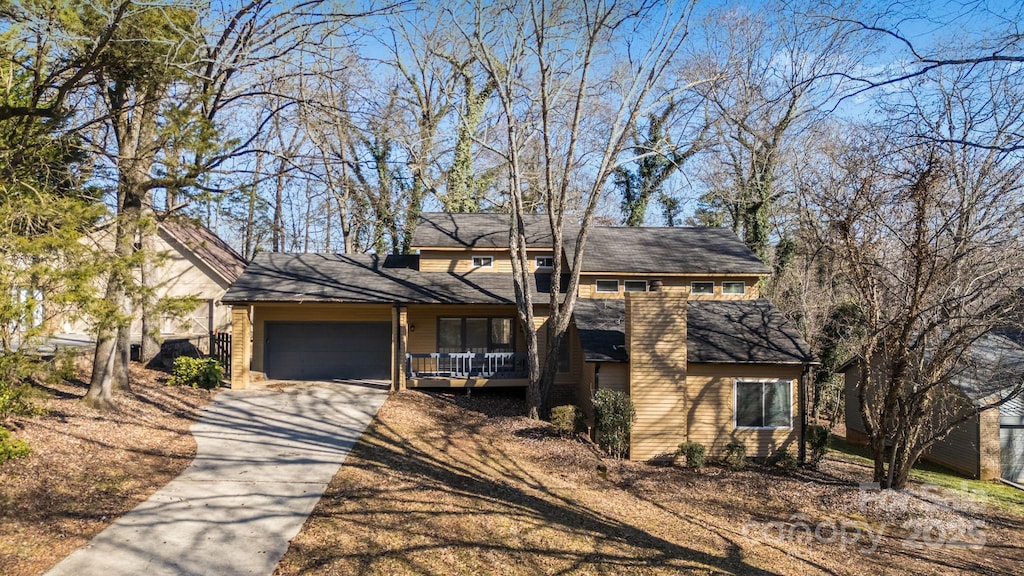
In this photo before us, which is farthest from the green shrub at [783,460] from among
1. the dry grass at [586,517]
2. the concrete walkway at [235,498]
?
the concrete walkway at [235,498]

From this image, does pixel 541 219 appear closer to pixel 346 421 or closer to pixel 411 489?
pixel 346 421

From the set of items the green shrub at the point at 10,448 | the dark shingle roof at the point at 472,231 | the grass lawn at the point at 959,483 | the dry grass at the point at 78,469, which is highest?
the dark shingle roof at the point at 472,231

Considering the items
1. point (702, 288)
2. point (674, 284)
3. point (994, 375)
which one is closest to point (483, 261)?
point (674, 284)

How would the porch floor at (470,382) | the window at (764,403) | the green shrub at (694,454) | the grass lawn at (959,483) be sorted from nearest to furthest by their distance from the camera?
the green shrub at (694,454) → the grass lawn at (959,483) → the window at (764,403) → the porch floor at (470,382)

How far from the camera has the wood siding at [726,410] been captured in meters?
14.0

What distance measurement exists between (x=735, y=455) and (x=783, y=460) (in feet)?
3.97

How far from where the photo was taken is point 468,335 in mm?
18672

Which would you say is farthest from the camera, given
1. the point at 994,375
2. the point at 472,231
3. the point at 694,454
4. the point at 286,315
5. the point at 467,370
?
the point at 472,231

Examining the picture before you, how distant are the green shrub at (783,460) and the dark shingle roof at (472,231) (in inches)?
362

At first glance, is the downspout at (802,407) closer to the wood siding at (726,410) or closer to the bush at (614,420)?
the wood siding at (726,410)

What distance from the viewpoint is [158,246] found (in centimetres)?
2203

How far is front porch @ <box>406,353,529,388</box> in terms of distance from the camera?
17.1m

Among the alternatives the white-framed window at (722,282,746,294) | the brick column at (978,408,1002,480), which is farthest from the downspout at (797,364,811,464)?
the brick column at (978,408,1002,480)

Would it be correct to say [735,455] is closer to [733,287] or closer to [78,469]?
[733,287]
